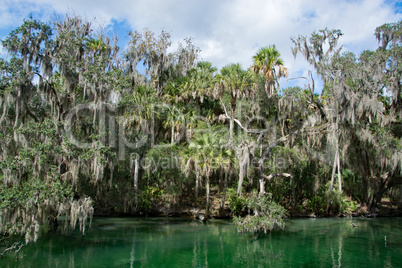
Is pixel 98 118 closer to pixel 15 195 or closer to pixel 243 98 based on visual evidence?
pixel 15 195

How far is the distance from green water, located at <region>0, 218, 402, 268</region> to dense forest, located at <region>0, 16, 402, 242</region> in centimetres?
104

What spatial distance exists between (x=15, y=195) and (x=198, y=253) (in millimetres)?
7205

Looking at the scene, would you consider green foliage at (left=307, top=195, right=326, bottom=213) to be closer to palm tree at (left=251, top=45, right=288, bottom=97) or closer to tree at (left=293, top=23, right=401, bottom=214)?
tree at (left=293, top=23, right=401, bottom=214)

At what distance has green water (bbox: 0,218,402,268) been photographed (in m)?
11.6

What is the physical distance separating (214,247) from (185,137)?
483 inches

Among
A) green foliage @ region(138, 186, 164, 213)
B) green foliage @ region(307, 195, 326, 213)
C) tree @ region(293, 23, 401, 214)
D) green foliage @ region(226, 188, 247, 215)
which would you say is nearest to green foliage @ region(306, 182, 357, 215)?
green foliage @ region(307, 195, 326, 213)

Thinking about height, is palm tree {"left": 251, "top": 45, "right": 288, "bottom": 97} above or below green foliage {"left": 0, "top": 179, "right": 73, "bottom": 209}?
above

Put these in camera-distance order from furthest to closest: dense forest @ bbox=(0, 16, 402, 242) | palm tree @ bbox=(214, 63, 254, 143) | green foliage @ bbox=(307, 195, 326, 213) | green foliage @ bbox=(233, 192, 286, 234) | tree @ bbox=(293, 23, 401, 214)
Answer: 1. palm tree @ bbox=(214, 63, 254, 143)
2. green foliage @ bbox=(307, 195, 326, 213)
3. tree @ bbox=(293, 23, 401, 214)
4. green foliage @ bbox=(233, 192, 286, 234)
5. dense forest @ bbox=(0, 16, 402, 242)

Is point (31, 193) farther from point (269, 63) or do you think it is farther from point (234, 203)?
point (269, 63)

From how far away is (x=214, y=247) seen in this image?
13906mm

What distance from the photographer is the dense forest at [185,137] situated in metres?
13.8

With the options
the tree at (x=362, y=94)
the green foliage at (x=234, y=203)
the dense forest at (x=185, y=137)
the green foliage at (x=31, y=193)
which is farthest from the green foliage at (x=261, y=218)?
the green foliage at (x=31, y=193)

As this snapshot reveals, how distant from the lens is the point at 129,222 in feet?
65.8

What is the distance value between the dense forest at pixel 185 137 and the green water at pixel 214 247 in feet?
3.41
